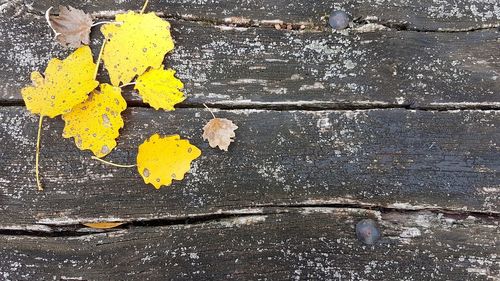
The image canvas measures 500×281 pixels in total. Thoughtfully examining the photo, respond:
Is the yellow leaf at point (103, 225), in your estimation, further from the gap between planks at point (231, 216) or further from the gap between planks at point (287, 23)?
the gap between planks at point (287, 23)

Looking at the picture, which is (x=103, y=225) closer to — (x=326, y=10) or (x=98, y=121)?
(x=98, y=121)

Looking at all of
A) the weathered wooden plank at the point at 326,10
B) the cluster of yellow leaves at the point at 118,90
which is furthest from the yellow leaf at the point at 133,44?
the weathered wooden plank at the point at 326,10

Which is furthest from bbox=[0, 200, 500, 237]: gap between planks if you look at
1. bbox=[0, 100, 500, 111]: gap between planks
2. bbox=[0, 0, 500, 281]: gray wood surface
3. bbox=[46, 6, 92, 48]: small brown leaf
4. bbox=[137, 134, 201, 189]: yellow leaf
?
bbox=[46, 6, 92, 48]: small brown leaf

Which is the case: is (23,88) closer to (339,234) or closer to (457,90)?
(339,234)

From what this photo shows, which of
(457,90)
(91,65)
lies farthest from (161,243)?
(457,90)

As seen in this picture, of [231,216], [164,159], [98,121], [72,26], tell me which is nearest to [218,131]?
[164,159]

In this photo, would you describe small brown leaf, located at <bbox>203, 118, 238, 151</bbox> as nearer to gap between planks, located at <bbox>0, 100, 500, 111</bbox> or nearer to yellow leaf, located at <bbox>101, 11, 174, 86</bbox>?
gap between planks, located at <bbox>0, 100, 500, 111</bbox>
